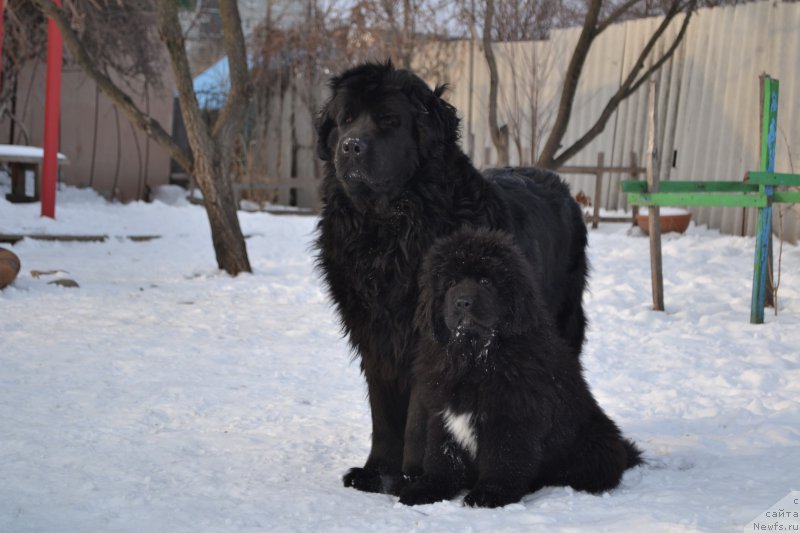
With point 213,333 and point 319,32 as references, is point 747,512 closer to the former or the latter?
point 213,333

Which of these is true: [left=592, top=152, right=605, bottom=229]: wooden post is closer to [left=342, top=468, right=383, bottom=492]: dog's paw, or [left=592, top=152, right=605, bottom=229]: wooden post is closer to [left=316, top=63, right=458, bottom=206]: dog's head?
[left=316, top=63, right=458, bottom=206]: dog's head

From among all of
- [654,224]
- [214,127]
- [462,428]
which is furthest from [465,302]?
[214,127]

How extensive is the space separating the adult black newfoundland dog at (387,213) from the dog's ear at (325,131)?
1 cm

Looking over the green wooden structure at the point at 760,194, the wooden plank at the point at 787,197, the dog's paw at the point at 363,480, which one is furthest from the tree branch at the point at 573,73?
the dog's paw at the point at 363,480

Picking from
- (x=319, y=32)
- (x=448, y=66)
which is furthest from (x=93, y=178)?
(x=448, y=66)

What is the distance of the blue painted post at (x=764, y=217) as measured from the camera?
22.9 ft

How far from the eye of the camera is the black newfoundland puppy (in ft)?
10.2

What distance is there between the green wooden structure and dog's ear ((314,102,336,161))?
174 inches

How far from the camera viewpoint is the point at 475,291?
10.3ft

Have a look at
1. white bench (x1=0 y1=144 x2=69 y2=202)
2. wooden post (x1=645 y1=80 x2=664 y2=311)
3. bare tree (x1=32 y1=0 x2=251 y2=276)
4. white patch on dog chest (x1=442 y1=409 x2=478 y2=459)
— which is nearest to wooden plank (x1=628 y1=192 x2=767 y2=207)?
wooden post (x1=645 y1=80 x2=664 y2=311)

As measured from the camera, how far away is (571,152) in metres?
9.95

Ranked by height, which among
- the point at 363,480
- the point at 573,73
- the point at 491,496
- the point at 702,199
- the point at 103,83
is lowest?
the point at 363,480

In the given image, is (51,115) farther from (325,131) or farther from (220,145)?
(325,131)

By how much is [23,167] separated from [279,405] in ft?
34.3
